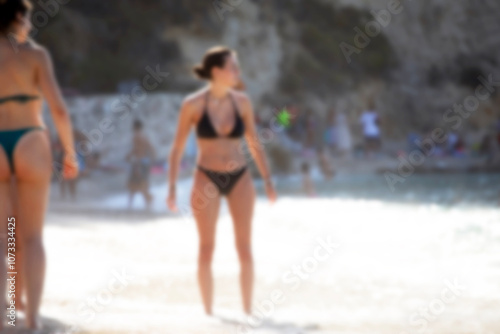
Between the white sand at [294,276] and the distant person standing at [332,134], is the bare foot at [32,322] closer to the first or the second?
the white sand at [294,276]

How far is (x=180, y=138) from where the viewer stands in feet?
17.9

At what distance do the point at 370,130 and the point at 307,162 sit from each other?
2726 millimetres

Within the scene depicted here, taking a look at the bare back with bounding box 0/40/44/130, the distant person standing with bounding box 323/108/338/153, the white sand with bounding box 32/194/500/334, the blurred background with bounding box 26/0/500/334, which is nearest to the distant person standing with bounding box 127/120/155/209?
the blurred background with bounding box 26/0/500/334

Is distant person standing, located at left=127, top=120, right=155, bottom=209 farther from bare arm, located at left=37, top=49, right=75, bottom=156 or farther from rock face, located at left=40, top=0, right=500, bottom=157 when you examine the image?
bare arm, located at left=37, top=49, right=75, bottom=156

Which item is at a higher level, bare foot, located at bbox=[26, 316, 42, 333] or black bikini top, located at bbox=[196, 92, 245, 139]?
black bikini top, located at bbox=[196, 92, 245, 139]

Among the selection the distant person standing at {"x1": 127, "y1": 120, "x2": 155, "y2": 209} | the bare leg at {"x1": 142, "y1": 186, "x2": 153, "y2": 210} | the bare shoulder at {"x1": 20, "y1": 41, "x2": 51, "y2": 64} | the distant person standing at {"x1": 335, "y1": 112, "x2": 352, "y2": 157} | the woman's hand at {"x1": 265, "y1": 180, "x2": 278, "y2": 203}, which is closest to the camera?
the bare shoulder at {"x1": 20, "y1": 41, "x2": 51, "y2": 64}

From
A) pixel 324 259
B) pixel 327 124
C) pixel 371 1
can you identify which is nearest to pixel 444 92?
pixel 371 1

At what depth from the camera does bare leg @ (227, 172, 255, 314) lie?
5.39m

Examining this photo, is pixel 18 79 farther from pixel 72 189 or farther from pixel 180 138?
pixel 72 189

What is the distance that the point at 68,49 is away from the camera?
1128 inches

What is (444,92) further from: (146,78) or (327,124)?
(146,78)

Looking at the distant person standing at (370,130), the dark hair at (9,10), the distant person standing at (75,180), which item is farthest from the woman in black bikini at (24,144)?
the distant person standing at (370,130)

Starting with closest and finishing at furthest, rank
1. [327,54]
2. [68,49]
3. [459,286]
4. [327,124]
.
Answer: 1. [459,286]
2. [68,49]
3. [327,124]
4. [327,54]

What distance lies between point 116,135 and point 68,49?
19.5 feet
